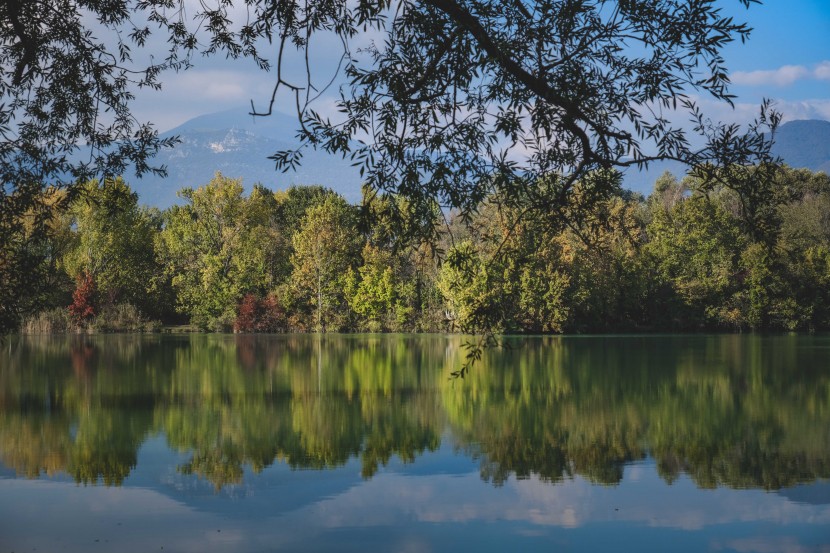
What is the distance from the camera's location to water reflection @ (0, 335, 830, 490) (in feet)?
40.6

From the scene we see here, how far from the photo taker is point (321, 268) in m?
56.9

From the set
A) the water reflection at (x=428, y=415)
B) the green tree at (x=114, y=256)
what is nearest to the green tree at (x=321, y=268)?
the green tree at (x=114, y=256)

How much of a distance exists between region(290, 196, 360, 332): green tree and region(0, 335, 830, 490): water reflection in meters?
25.3

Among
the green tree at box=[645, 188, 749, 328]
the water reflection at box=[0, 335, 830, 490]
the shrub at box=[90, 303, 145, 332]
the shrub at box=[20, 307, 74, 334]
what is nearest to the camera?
the water reflection at box=[0, 335, 830, 490]

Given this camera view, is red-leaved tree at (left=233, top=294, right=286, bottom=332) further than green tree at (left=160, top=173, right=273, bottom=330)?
No

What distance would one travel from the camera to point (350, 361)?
30953mm

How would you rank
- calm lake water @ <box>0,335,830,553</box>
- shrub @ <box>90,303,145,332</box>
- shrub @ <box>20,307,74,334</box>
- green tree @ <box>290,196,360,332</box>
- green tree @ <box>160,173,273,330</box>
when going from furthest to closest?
green tree @ <box>160,173,273,330</box> → green tree @ <box>290,196,360,332</box> → shrub @ <box>90,303,145,332</box> → shrub @ <box>20,307,74,334</box> → calm lake water @ <box>0,335,830,553</box>

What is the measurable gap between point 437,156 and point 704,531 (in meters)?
4.64

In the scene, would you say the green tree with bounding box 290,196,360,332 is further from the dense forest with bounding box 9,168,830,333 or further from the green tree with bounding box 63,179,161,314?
the green tree with bounding box 63,179,161,314

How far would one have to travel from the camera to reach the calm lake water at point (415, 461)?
349 inches

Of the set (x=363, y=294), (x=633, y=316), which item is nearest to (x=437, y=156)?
(x=363, y=294)

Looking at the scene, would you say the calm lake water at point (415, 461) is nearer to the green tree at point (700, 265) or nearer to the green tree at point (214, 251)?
the green tree at point (700, 265)

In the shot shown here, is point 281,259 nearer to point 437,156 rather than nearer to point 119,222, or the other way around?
point 119,222

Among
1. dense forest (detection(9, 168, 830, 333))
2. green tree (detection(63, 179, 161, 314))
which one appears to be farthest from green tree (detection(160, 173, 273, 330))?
green tree (detection(63, 179, 161, 314))
